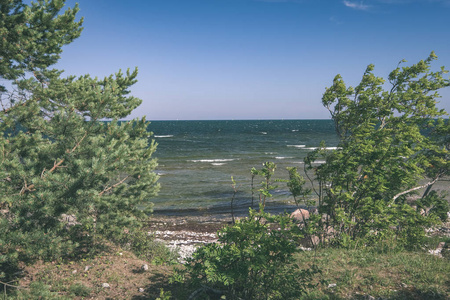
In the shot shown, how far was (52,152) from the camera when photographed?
6.07 meters

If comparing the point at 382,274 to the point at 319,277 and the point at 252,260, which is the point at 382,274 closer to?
the point at 319,277

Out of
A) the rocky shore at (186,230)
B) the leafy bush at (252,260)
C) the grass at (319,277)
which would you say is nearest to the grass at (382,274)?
the grass at (319,277)

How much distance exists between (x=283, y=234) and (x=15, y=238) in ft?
16.1

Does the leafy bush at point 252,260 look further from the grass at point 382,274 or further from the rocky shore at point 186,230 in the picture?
the rocky shore at point 186,230

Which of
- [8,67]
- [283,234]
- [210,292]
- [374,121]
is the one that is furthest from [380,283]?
[8,67]

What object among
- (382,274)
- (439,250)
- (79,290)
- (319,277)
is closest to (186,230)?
(79,290)

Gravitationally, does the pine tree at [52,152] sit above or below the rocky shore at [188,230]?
above

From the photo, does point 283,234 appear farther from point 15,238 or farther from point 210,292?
point 15,238

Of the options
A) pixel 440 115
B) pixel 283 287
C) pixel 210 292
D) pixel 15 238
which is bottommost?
pixel 210 292

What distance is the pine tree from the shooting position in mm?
5516

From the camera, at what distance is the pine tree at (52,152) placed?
552 cm

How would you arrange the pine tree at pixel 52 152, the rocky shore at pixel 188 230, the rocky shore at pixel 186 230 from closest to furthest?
the pine tree at pixel 52 152 < the rocky shore at pixel 188 230 < the rocky shore at pixel 186 230

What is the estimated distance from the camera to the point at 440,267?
6.41 meters

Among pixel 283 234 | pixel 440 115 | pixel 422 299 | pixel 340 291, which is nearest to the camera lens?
pixel 283 234
